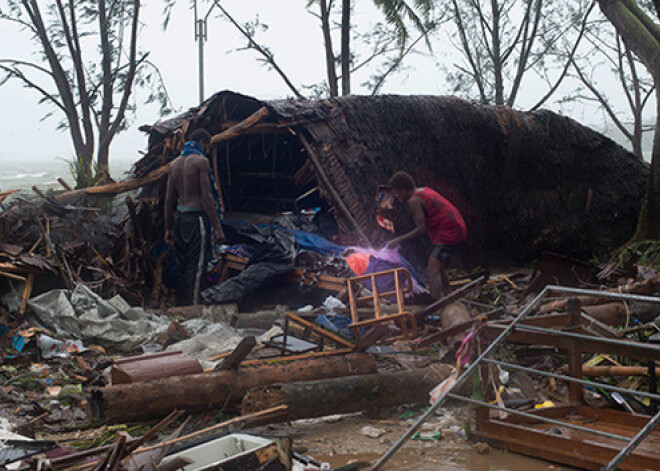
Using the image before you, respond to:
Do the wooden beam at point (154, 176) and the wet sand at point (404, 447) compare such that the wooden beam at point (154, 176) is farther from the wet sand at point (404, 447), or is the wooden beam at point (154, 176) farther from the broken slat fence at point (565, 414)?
the broken slat fence at point (565, 414)

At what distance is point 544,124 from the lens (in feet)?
34.3

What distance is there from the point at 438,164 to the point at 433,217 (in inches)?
119

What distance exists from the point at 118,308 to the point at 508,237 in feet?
21.8

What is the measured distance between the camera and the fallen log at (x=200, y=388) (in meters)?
3.65

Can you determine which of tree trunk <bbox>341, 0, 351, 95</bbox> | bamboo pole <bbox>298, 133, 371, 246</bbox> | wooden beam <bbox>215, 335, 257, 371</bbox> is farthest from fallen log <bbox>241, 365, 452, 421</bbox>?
tree trunk <bbox>341, 0, 351, 95</bbox>

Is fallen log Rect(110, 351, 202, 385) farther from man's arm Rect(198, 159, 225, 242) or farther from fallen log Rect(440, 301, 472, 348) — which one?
man's arm Rect(198, 159, 225, 242)

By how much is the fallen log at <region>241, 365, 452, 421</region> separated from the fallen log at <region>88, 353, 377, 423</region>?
0.21 m

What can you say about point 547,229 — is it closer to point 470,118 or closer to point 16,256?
point 470,118

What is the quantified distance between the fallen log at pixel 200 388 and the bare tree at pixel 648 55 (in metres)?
5.70

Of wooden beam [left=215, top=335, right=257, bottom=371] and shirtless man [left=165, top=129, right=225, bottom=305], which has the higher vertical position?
shirtless man [left=165, top=129, right=225, bottom=305]

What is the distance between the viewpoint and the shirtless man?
23.8 feet

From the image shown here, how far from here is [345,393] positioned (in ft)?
13.1

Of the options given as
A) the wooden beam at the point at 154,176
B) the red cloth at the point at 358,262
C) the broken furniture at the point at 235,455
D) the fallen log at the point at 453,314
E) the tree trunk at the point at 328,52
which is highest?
the tree trunk at the point at 328,52

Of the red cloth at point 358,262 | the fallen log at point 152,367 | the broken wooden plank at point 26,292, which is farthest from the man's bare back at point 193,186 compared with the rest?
the fallen log at point 152,367
